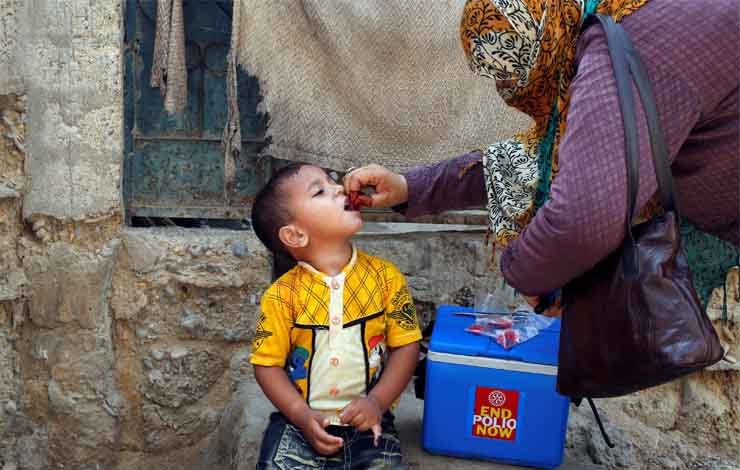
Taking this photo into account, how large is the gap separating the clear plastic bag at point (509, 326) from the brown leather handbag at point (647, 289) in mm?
562

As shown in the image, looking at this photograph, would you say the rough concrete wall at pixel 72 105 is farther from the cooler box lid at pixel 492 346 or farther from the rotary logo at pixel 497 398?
the rotary logo at pixel 497 398

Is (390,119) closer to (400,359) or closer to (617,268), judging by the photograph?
(400,359)

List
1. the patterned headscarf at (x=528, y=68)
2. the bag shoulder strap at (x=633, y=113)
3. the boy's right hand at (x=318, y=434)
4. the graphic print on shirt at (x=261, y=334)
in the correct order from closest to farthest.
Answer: the bag shoulder strap at (x=633, y=113) < the patterned headscarf at (x=528, y=68) < the boy's right hand at (x=318, y=434) < the graphic print on shirt at (x=261, y=334)

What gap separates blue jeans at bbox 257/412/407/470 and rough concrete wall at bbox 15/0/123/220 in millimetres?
1044

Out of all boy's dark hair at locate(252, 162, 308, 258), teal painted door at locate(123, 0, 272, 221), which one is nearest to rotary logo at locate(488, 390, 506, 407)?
boy's dark hair at locate(252, 162, 308, 258)

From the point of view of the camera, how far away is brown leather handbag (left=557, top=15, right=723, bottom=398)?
1.51 m

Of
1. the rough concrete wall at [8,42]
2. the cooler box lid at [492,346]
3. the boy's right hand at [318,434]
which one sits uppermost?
the rough concrete wall at [8,42]

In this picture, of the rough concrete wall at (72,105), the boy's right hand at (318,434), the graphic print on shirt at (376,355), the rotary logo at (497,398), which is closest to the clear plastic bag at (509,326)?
the rotary logo at (497,398)

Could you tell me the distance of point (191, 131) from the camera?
2824 mm

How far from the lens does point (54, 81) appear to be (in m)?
2.56

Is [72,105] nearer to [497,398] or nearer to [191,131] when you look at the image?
[191,131]

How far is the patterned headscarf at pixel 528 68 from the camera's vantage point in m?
1.69

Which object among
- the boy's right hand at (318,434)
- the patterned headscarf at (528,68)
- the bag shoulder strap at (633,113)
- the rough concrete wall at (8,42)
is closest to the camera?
the bag shoulder strap at (633,113)

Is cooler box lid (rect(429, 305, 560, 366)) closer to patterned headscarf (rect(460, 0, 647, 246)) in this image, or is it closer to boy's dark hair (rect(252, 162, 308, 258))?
patterned headscarf (rect(460, 0, 647, 246))
